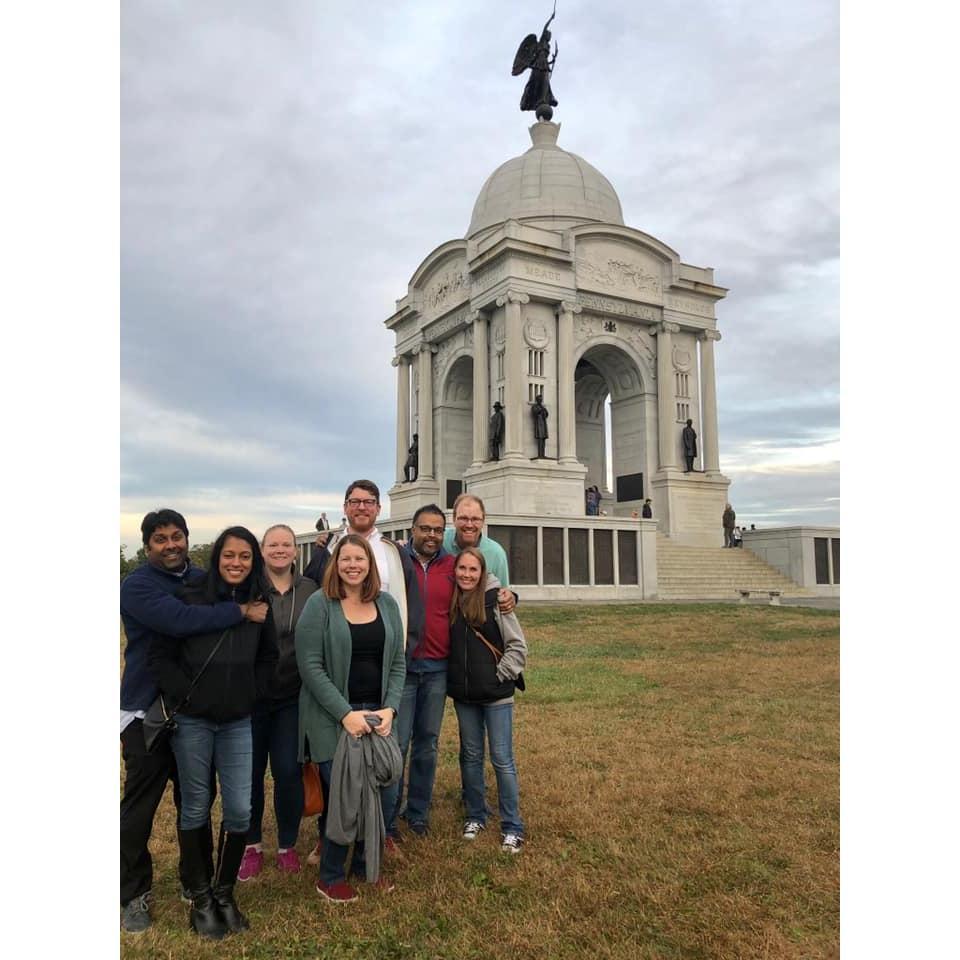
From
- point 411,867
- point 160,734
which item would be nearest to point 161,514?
point 160,734

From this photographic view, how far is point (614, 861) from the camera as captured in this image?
4453 mm

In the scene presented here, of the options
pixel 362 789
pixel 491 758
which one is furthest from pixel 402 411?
pixel 362 789

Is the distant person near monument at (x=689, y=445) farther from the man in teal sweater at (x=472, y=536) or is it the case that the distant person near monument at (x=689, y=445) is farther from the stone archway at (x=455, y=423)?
the man in teal sweater at (x=472, y=536)

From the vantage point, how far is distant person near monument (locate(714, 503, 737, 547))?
28.2m

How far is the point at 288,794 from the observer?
4.62 meters

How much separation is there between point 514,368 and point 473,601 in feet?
74.4

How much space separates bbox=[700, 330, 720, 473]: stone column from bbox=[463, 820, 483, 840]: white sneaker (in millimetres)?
26866

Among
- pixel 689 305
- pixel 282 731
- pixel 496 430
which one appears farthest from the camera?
pixel 689 305

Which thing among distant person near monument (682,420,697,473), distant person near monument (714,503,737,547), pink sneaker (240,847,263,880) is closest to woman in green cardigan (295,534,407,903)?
pink sneaker (240,847,263,880)

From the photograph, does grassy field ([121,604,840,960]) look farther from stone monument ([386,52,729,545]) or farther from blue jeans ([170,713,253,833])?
stone monument ([386,52,729,545])

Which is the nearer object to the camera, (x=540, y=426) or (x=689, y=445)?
(x=540, y=426)

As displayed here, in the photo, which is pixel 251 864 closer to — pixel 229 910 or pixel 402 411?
pixel 229 910

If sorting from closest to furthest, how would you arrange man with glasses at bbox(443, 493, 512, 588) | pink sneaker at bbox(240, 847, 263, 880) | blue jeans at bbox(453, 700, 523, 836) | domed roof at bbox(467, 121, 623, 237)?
pink sneaker at bbox(240, 847, 263, 880)
blue jeans at bbox(453, 700, 523, 836)
man with glasses at bbox(443, 493, 512, 588)
domed roof at bbox(467, 121, 623, 237)

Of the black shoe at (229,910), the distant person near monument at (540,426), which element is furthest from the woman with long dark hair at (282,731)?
the distant person near monument at (540,426)
